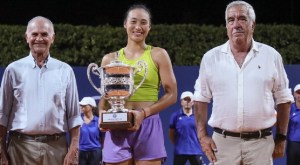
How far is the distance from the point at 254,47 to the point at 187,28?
5575mm

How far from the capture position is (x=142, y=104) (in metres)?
4.20

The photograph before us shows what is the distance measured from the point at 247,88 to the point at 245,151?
40cm

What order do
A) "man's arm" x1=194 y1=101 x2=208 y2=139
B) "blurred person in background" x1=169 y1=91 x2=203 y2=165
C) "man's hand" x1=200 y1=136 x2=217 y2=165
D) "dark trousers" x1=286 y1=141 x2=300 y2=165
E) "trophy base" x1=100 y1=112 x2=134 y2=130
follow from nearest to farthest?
1. "trophy base" x1=100 y1=112 x2=134 y2=130
2. "man's hand" x1=200 y1=136 x2=217 y2=165
3. "man's arm" x1=194 y1=101 x2=208 y2=139
4. "dark trousers" x1=286 y1=141 x2=300 y2=165
5. "blurred person in background" x1=169 y1=91 x2=203 y2=165

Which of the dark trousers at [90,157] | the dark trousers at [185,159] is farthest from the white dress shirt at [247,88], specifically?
the dark trousers at [90,157]

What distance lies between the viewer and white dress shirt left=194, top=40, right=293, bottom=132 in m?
4.04

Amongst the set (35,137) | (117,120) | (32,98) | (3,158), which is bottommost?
(3,158)

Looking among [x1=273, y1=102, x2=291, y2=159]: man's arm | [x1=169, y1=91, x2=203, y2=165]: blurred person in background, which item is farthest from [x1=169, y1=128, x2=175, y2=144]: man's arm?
[x1=273, y1=102, x2=291, y2=159]: man's arm

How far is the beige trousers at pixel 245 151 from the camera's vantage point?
13.3 feet

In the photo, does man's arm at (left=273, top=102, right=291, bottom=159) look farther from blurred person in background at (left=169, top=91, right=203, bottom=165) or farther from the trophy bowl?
blurred person in background at (left=169, top=91, right=203, bottom=165)

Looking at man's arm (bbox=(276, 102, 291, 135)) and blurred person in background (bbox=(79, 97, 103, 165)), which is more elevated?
man's arm (bbox=(276, 102, 291, 135))

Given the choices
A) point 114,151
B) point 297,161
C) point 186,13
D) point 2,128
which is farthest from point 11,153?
point 186,13

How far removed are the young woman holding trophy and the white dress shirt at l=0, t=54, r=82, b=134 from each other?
0.31 meters

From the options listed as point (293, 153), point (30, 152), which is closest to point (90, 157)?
point (293, 153)

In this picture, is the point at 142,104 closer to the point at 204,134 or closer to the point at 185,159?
the point at 204,134
